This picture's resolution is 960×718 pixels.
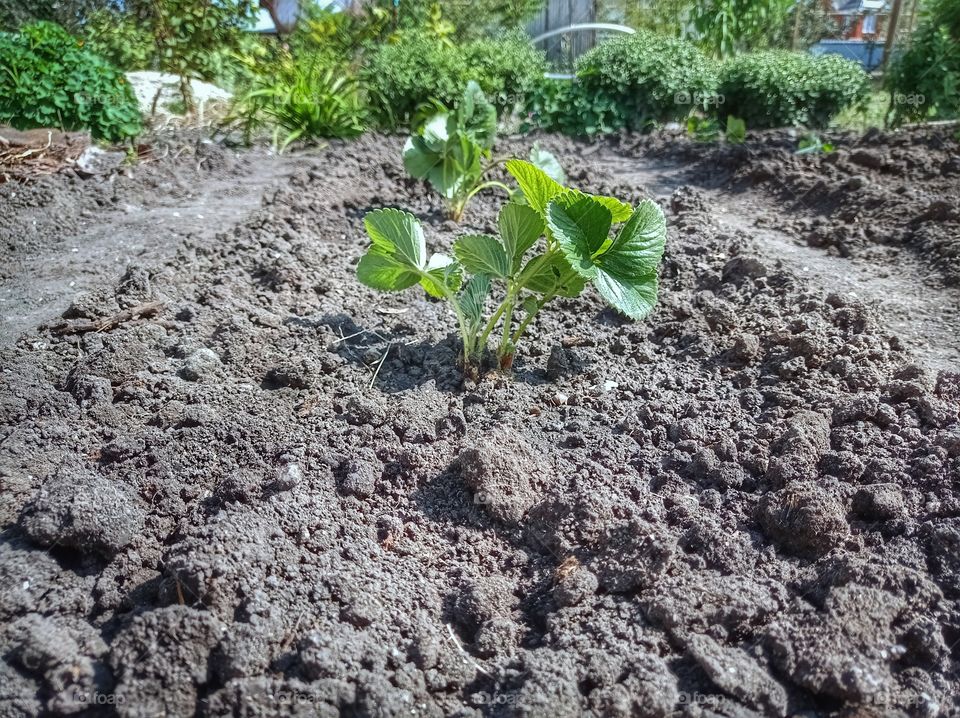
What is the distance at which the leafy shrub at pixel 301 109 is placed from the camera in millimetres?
5805

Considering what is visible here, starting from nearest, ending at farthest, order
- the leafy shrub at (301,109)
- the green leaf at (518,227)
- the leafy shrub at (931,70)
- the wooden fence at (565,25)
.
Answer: the green leaf at (518,227) → the leafy shrub at (931,70) → the leafy shrub at (301,109) → the wooden fence at (565,25)

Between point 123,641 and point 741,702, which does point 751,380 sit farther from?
point 123,641

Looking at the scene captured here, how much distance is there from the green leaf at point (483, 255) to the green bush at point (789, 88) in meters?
4.71

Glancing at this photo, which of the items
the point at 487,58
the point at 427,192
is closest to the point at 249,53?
the point at 487,58

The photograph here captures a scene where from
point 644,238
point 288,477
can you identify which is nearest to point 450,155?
point 644,238

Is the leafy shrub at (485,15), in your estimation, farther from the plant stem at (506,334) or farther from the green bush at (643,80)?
the plant stem at (506,334)

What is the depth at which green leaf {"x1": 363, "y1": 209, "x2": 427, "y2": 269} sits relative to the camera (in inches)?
86.6

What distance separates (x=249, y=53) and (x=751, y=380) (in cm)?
641

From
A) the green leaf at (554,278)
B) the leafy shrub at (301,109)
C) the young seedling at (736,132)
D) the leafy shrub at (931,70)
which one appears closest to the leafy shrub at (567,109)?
the young seedling at (736,132)

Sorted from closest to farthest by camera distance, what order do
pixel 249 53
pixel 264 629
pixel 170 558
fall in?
pixel 264 629
pixel 170 558
pixel 249 53

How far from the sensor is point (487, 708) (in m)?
1.45

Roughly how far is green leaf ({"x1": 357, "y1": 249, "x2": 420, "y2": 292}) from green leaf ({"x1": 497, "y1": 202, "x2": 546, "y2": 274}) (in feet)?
0.98

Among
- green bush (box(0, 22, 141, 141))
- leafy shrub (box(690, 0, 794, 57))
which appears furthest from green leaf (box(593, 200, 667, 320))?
leafy shrub (box(690, 0, 794, 57))

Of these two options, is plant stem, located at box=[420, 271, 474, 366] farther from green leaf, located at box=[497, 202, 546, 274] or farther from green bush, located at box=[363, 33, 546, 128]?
green bush, located at box=[363, 33, 546, 128]
